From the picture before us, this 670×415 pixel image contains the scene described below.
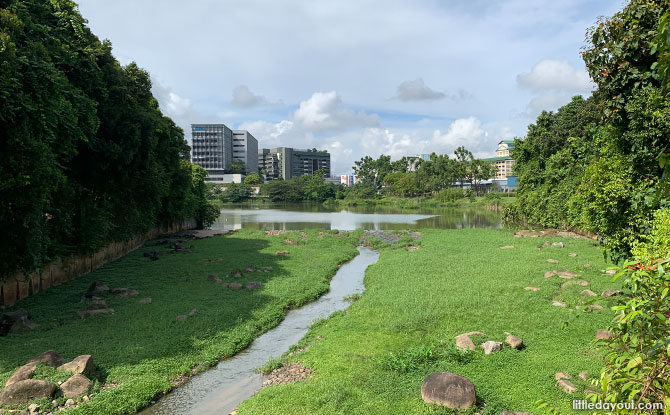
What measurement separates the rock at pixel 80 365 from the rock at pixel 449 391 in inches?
282

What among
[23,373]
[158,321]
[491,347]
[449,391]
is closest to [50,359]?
[23,373]

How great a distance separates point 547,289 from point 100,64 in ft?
67.3

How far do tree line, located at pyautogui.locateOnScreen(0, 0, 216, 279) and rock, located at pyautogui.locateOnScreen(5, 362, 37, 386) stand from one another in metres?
4.72

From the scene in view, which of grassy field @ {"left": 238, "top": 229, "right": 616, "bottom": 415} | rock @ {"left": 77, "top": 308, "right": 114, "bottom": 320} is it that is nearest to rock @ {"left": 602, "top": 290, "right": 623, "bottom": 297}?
grassy field @ {"left": 238, "top": 229, "right": 616, "bottom": 415}

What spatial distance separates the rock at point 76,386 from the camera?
27.4ft

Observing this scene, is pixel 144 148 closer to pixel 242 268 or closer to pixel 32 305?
pixel 242 268

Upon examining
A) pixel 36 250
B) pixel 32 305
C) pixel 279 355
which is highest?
pixel 36 250

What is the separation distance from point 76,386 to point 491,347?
9.00 metres

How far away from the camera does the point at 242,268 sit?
68.6 feet

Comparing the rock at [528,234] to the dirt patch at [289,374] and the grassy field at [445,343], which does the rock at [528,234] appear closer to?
the grassy field at [445,343]

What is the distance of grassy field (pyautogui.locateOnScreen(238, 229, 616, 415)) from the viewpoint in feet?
25.7

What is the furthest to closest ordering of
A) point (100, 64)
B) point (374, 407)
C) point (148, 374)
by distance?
A: point (100, 64) → point (148, 374) → point (374, 407)

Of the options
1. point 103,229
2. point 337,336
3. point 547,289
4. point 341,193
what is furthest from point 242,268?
point 341,193

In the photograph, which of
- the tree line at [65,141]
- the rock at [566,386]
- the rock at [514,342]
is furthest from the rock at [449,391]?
the tree line at [65,141]
